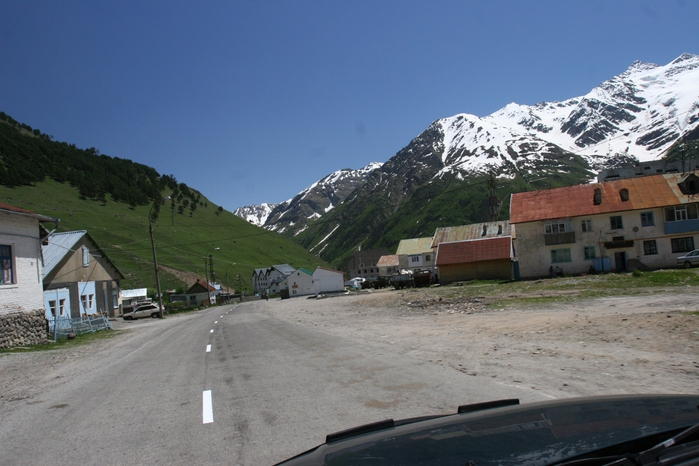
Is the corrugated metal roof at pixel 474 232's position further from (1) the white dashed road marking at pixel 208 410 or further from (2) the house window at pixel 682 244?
(1) the white dashed road marking at pixel 208 410

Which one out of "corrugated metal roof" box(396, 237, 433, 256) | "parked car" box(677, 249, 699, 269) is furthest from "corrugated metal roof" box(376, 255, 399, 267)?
"parked car" box(677, 249, 699, 269)

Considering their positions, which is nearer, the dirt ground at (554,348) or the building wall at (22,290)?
the dirt ground at (554,348)

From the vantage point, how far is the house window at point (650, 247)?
45.2 m

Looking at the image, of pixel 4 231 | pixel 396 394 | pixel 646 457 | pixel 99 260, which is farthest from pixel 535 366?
pixel 99 260

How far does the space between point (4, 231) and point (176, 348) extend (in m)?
12.0

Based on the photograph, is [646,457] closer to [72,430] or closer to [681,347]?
[72,430]

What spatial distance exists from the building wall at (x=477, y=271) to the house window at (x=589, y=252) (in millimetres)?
8759

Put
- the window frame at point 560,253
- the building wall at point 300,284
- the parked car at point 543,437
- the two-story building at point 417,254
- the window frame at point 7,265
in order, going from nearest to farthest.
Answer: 1. the parked car at point 543,437
2. the window frame at point 7,265
3. the window frame at point 560,253
4. the building wall at point 300,284
5. the two-story building at point 417,254

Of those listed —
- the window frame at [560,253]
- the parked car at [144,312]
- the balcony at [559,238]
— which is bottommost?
the parked car at [144,312]

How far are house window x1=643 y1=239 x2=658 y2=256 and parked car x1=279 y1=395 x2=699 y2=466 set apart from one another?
49.8 m

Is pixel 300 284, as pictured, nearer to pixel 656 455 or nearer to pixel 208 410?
pixel 208 410

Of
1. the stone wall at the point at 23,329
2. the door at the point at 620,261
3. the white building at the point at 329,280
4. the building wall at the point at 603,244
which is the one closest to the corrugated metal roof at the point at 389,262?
the white building at the point at 329,280

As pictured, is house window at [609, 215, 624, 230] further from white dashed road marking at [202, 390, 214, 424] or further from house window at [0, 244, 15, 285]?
house window at [0, 244, 15, 285]

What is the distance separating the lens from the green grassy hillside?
118 m
